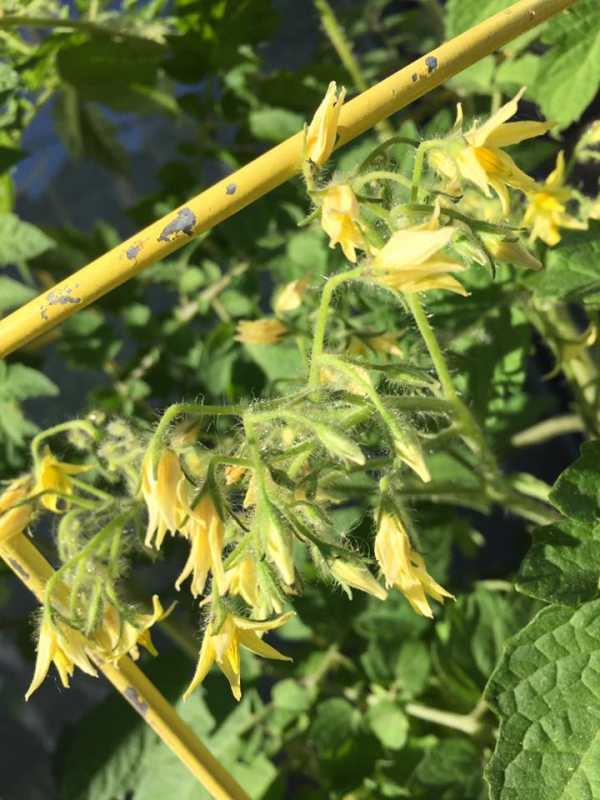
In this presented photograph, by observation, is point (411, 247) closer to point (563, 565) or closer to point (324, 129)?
point (324, 129)

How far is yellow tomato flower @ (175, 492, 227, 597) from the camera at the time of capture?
723 mm

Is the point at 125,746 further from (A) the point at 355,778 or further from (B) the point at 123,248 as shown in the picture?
(B) the point at 123,248

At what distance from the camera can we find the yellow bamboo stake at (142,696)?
0.86 meters

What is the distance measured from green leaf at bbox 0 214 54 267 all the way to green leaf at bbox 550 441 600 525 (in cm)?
74

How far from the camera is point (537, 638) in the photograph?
875 millimetres

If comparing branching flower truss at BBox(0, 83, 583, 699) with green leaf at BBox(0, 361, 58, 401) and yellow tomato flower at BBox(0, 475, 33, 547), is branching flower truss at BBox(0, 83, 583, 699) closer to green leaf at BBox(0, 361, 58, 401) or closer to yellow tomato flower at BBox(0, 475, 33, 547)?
yellow tomato flower at BBox(0, 475, 33, 547)

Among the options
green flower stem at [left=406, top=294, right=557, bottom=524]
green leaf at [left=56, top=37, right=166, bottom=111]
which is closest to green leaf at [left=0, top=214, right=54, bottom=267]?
green leaf at [left=56, top=37, right=166, bottom=111]

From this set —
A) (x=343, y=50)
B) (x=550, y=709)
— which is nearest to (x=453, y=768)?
(x=550, y=709)

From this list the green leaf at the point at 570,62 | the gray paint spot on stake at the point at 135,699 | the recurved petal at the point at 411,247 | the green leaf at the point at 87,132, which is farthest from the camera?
the green leaf at the point at 87,132

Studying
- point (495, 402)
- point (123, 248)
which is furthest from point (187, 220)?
point (495, 402)

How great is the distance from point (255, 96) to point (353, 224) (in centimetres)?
Result: 83

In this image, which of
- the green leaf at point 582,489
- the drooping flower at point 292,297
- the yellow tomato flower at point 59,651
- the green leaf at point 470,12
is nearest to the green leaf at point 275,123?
the green leaf at point 470,12

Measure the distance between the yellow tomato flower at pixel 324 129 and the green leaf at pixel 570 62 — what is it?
52cm

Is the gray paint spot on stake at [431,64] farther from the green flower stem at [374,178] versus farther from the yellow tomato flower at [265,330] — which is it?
the yellow tomato flower at [265,330]
